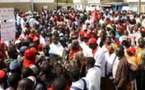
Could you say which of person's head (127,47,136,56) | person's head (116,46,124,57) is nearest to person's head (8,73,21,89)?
person's head (116,46,124,57)

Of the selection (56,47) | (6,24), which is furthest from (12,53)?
(56,47)

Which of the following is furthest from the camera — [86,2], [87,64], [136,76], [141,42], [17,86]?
[86,2]

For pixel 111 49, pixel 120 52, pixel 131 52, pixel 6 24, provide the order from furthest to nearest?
pixel 6 24, pixel 111 49, pixel 131 52, pixel 120 52

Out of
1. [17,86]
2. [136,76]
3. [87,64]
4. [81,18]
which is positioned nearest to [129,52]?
[136,76]

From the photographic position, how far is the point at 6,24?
40.1 feet

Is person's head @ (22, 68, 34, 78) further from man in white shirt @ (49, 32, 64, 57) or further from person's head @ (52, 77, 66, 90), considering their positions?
man in white shirt @ (49, 32, 64, 57)

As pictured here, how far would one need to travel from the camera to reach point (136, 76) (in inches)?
423

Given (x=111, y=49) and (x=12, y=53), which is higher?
(x=12, y=53)

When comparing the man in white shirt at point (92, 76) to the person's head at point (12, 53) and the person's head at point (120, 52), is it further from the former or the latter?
the person's head at point (12, 53)

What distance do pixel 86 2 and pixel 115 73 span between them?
43.1 meters

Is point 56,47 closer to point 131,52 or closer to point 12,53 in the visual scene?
point 12,53

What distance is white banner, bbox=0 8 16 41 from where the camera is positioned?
12148 mm

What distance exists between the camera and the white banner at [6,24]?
1215 cm

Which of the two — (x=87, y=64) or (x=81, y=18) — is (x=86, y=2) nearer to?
(x=81, y=18)
